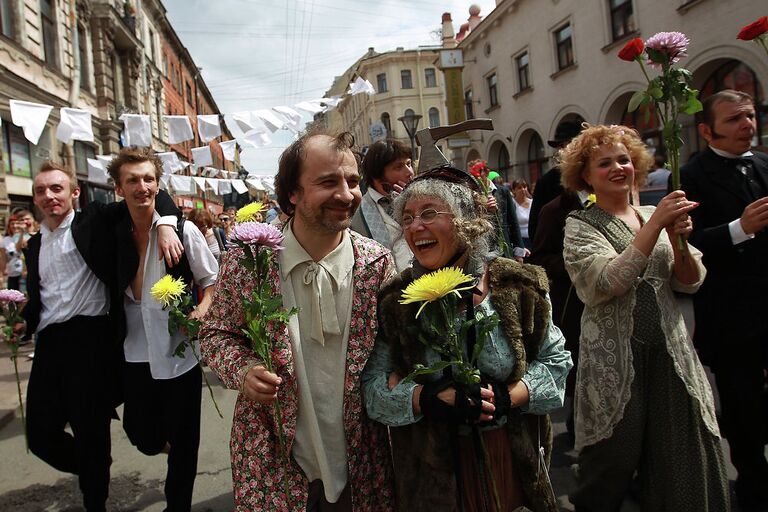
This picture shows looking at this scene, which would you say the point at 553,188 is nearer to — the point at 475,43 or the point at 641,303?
the point at 641,303

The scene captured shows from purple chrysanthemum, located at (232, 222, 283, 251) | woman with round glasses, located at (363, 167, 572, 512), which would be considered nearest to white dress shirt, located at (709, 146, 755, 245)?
woman with round glasses, located at (363, 167, 572, 512)

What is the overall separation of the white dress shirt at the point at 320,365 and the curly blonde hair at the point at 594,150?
1.44 metres

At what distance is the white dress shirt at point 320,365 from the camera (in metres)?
1.88

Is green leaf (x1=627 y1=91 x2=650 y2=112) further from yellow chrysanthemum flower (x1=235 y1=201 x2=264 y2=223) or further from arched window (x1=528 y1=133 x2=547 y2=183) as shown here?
arched window (x1=528 y1=133 x2=547 y2=183)

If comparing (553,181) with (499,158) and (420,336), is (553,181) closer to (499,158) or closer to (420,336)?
(420,336)

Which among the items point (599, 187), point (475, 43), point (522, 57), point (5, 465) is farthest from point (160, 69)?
point (599, 187)

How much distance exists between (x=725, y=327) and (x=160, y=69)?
3206 centimetres

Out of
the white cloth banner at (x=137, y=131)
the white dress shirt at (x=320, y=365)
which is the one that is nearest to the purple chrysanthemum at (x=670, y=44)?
the white dress shirt at (x=320, y=365)

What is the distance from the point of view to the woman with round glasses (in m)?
1.81

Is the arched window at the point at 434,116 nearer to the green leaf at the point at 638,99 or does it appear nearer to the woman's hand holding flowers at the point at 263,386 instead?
the green leaf at the point at 638,99

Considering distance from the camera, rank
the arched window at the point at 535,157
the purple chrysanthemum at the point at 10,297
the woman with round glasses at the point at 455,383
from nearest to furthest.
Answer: the woman with round glasses at the point at 455,383 < the purple chrysanthemum at the point at 10,297 < the arched window at the point at 535,157

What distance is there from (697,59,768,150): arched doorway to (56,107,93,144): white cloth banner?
36.7ft

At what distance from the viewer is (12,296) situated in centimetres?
301

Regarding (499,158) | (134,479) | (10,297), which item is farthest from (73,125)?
(499,158)
